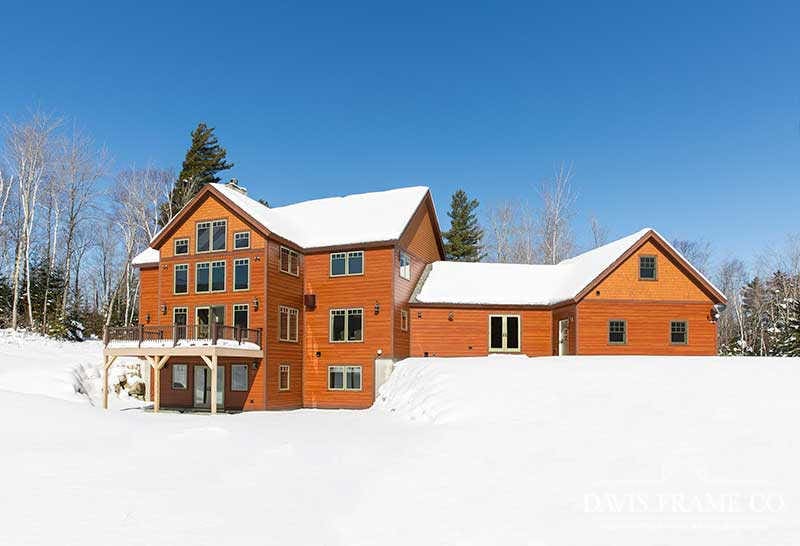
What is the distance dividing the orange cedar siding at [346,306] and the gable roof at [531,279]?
7.53 feet

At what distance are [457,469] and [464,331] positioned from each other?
53.1 feet

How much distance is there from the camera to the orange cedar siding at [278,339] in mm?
25578

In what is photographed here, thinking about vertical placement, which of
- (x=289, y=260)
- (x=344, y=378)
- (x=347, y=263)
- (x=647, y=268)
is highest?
(x=289, y=260)

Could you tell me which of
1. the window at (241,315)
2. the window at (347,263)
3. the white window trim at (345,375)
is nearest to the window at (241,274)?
the window at (241,315)

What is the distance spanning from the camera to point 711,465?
11.9m

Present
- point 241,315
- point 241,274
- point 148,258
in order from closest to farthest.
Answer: point 241,315 → point 241,274 → point 148,258

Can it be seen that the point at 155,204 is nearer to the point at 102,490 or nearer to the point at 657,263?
the point at 657,263

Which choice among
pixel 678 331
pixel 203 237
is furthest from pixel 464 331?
pixel 203 237

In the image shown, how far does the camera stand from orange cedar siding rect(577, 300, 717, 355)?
25.6 meters

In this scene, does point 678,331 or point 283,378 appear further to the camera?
point 283,378

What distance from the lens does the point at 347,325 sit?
27219mm

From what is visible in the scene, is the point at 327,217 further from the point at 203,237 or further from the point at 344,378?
the point at 344,378

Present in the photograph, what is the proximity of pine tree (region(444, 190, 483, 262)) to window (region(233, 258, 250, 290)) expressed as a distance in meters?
28.9

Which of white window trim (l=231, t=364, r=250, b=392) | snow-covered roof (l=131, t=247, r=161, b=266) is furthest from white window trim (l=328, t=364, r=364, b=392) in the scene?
snow-covered roof (l=131, t=247, r=161, b=266)
